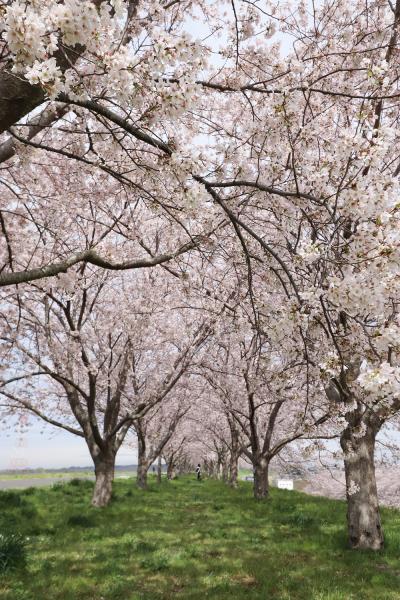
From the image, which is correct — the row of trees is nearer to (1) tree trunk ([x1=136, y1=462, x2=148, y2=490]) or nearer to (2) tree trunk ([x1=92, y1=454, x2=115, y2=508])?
(2) tree trunk ([x1=92, y1=454, x2=115, y2=508])

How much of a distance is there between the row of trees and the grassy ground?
4.68 ft

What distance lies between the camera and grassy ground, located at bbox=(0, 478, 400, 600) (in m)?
6.96

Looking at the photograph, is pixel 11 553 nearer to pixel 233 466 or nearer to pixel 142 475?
pixel 142 475

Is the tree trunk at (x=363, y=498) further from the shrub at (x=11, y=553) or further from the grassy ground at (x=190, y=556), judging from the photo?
the shrub at (x=11, y=553)

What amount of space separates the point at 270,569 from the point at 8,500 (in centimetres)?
906

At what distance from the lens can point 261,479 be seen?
61.9ft

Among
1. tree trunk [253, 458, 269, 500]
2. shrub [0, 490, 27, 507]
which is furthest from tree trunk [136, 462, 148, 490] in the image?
shrub [0, 490, 27, 507]

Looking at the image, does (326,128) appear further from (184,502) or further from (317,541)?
(184,502)

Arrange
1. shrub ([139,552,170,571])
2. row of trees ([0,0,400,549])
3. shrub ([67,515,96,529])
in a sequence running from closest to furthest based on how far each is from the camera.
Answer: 1. row of trees ([0,0,400,549])
2. shrub ([139,552,170,571])
3. shrub ([67,515,96,529])

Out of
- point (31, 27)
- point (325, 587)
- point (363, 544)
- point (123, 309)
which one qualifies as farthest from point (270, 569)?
point (31, 27)

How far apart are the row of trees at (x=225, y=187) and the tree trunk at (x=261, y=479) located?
6.00 meters

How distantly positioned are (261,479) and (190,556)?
1039cm

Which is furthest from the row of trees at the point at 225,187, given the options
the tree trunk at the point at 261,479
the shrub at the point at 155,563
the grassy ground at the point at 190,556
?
the tree trunk at the point at 261,479

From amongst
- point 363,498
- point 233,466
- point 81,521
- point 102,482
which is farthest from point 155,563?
point 233,466
